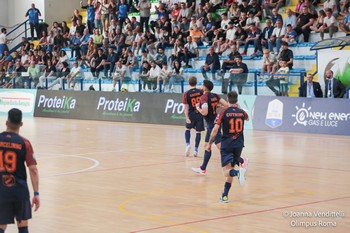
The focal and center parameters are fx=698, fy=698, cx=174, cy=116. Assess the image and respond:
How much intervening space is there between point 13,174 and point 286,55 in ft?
69.7

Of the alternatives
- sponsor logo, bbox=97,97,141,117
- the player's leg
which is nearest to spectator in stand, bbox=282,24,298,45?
sponsor logo, bbox=97,97,141,117

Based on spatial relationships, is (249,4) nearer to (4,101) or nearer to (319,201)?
(4,101)

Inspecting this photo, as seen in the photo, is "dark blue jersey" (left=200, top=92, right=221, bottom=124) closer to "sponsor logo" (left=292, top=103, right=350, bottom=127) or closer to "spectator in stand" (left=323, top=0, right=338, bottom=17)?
"sponsor logo" (left=292, top=103, right=350, bottom=127)

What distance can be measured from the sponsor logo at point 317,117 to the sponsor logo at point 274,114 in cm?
59

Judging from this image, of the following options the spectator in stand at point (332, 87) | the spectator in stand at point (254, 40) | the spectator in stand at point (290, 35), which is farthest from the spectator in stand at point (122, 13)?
the spectator in stand at point (332, 87)

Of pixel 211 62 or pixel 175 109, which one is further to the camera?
pixel 211 62

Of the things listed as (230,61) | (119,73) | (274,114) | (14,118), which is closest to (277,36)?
(230,61)

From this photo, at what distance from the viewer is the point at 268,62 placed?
93.0ft

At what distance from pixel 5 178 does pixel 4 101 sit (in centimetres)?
3015

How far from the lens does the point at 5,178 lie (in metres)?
7.78

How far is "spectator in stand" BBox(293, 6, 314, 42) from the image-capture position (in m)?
30.2

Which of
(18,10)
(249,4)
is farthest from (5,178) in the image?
(18,10)

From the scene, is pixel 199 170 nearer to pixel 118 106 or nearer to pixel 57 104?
pixel 118 106

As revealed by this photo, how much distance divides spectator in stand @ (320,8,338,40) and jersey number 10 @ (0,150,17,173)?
22.9m
